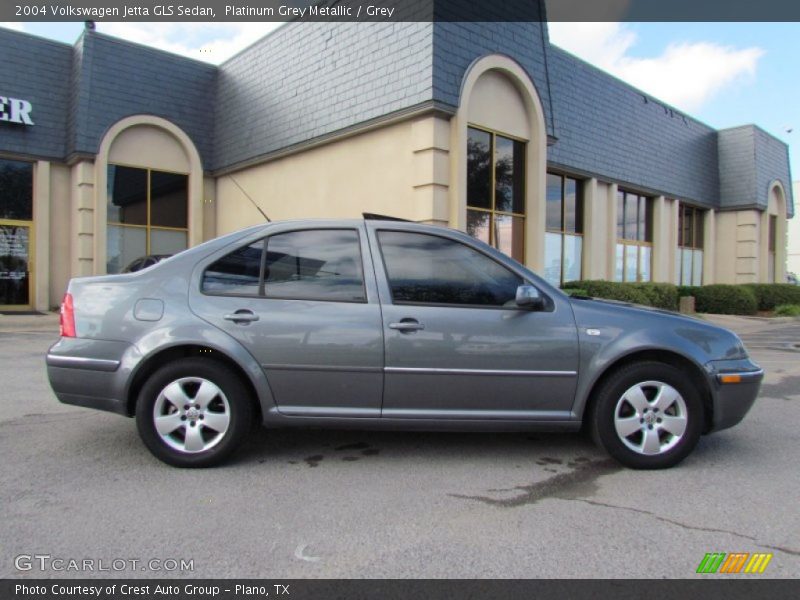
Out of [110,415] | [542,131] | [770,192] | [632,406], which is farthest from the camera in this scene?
[770,192]

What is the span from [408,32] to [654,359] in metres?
8.36

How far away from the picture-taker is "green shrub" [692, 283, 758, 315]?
18766 mm

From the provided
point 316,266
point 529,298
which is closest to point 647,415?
point 529,298

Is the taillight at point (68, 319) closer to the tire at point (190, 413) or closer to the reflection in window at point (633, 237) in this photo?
the tire at point (190, 413)

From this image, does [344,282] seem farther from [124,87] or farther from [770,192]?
[770,192]

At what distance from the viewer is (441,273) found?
13.1 ft

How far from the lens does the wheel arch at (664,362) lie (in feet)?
12.8

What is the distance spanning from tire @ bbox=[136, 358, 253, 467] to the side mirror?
195cm

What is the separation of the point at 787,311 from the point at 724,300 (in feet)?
6.96

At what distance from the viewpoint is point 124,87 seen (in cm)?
1466

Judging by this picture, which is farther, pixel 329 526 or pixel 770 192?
pixel 770 192

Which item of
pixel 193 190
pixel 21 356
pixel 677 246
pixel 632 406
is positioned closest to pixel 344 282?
pixel 632 406

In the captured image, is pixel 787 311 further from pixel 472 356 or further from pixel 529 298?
pixel 472 356

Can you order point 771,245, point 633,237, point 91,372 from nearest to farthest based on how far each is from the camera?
point 91,372
point 633,237
point 771,245
